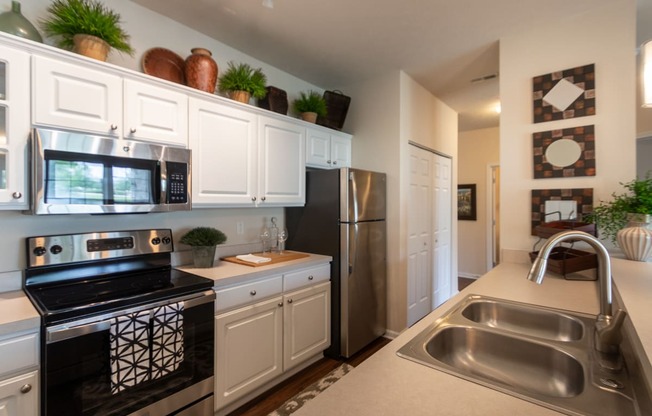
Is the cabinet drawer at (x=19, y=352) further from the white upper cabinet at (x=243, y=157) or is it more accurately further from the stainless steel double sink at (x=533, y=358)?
the stainless steel double sink at (x=533, y=358)

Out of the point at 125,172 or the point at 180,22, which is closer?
the point at 125,172

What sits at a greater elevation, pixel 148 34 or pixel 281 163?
pixel 148 34

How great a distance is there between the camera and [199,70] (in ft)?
6.94

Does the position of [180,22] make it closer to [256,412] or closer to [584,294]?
[256,412]

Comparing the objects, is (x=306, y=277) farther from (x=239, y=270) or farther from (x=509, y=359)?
(x=509, y=359)

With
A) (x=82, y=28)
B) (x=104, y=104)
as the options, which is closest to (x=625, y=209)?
(x=104, y=104)

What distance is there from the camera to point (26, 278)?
61.6 inches

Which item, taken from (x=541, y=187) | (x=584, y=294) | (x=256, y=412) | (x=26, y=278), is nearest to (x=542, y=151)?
(x=541, y=187)

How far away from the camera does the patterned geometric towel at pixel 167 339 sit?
1.51 metres

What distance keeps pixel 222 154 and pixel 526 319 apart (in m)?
1.98

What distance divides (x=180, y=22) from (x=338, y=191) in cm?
170

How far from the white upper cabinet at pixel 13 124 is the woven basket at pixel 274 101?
4.91 ft

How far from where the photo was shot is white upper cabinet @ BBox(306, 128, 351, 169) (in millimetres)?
2816

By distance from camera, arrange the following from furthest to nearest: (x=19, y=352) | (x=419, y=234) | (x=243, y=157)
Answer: (x=419, y=234), (x=243, y=157), (x=19, y=352)
